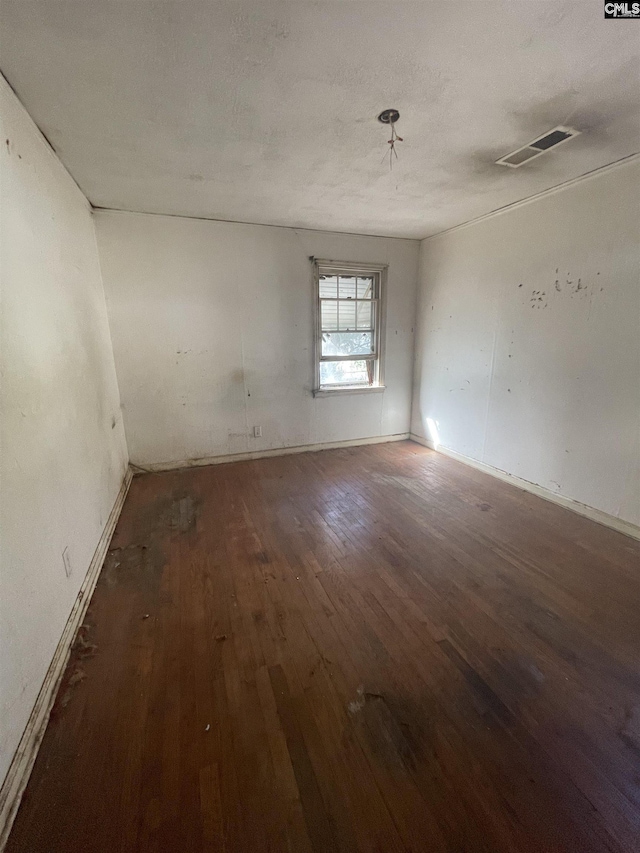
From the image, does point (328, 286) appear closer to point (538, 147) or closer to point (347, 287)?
point (347, 287)

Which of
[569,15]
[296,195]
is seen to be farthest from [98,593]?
[569,15]

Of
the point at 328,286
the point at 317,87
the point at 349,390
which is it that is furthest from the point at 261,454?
the point at 317,87

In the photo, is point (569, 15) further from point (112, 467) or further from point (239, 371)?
point (112, 467)

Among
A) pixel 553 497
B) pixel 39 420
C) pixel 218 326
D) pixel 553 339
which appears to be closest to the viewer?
pixel 39 420

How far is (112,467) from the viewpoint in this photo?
9.28ft

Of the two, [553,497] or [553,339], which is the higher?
[553,339]

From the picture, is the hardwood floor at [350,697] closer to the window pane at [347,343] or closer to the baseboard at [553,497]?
the baseboard at [553,497]

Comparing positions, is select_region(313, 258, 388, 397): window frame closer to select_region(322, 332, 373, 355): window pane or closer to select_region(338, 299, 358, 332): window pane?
select_region(322, 332, 373, 355): window pane

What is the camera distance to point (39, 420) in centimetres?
154

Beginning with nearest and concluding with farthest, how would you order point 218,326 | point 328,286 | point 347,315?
point 218,326
point 328,286
point 347,315

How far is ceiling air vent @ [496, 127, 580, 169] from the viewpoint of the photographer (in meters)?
1.95

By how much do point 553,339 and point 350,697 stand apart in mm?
2962

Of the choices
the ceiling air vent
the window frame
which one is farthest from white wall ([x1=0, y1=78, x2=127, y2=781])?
the ceiling air vent

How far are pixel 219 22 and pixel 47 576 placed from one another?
2303 millimetres
